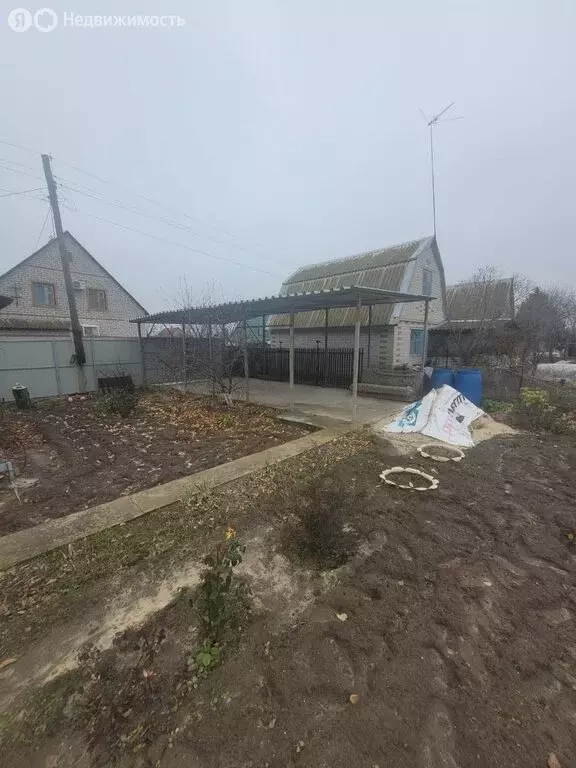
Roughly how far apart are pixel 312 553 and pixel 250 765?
1451 mm

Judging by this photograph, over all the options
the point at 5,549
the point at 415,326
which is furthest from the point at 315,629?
the point at 415,326

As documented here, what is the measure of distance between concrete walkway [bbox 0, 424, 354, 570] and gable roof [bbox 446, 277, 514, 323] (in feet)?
45.2

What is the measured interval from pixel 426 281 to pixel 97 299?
859 inches

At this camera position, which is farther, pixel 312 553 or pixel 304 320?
pixel 304 320

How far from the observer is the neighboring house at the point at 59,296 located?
19.4 metres

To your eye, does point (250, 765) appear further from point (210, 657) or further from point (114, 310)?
point (114, 310)

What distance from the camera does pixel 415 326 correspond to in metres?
13.9

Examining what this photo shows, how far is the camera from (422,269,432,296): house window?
47.4 feet

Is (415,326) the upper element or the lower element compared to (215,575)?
upper

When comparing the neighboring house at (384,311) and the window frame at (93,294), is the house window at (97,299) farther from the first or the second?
the neighboring house at (384,311)

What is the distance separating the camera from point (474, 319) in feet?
52.7

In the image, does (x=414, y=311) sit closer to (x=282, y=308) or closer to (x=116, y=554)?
(x=282, y=308)

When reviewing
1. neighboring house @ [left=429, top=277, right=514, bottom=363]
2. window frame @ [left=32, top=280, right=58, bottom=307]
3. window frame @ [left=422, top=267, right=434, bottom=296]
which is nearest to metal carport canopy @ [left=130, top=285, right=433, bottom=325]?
neighboring house @ [left=429, top=277, right=514, bottom=363]

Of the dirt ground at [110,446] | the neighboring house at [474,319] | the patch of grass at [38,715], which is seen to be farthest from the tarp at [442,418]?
the neighboring house at [474,319]
